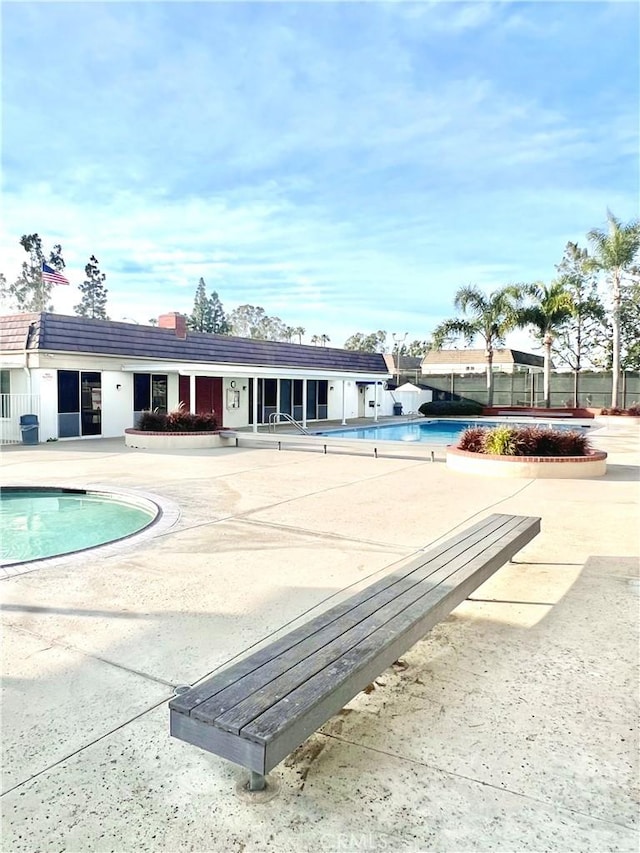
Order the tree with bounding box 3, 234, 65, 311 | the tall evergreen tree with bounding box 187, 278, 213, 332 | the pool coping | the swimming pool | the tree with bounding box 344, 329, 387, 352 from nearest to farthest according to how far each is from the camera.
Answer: the pool coping < the swimming pool < the tree with bounding box 3, 234, 65, 311 < the tall evergreen tree with bounding box 187, 278, 213, 332 < the tree with bounding box 344, 329, 387, 352

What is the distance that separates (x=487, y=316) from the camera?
29.3m

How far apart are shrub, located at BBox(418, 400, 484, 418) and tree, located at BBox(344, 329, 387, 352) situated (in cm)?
5977

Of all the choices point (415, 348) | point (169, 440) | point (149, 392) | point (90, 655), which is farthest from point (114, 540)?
point (415, 348)

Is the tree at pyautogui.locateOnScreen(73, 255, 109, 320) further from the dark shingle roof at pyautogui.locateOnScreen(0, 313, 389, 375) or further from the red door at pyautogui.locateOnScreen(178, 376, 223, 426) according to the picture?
the red door at pyautogui.locateOnScreen(178, 376, 223, 426)

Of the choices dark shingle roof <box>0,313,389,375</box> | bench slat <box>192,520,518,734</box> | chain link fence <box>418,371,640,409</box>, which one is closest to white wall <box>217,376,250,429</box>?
dark shingle roof <box>0,313,389,375</box>

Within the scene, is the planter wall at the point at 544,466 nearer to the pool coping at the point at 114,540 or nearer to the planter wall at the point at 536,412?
the pool coping at the point at 114,540

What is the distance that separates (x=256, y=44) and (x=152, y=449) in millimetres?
9441

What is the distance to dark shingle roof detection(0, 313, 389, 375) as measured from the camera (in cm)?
1623

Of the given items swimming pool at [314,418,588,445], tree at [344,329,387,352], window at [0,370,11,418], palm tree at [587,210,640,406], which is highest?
tree at [344,329,387,352]

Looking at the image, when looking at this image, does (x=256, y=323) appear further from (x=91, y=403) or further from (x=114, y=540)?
(x=114, y=540)

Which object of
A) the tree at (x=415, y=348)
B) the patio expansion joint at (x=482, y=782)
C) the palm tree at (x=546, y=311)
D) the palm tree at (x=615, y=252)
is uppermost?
the tree at (x=415, y=348)

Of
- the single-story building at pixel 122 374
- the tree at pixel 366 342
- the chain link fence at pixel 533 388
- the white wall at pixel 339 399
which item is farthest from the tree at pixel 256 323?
the single-story building at pixel 122 374

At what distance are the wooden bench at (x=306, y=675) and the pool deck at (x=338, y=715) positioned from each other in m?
0.27

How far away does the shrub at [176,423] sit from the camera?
1595 centimetres
